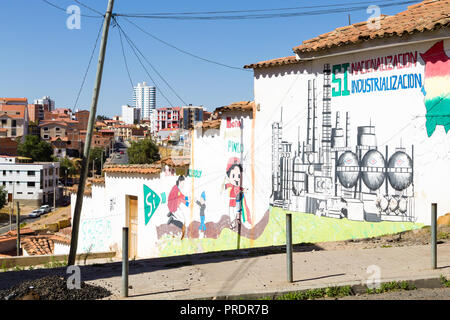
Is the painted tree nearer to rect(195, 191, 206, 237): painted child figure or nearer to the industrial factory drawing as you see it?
rect(195, 191, 206, 237): painted child figure

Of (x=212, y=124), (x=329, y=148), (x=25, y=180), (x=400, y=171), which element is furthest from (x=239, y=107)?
(x=25, y=180)

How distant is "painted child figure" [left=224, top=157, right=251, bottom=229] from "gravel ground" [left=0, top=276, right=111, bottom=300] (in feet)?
25.3

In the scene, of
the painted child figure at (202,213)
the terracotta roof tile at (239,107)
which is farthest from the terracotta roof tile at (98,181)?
the terracotta roof tile at (239,107)

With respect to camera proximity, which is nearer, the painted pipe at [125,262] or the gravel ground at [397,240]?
the painted pipe at [125,262]

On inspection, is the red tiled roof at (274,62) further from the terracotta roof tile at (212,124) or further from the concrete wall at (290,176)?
the terracotta roof tile at (212,124)

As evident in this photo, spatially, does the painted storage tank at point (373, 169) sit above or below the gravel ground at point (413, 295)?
above

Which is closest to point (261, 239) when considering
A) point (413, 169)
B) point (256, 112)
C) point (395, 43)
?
point (256, 112)

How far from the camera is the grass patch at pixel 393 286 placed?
6.28m

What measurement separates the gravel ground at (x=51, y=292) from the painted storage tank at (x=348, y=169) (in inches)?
257

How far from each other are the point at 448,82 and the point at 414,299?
520cm

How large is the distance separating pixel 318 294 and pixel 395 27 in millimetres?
6647

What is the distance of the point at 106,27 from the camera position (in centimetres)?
1126

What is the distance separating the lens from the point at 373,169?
10.8 m
